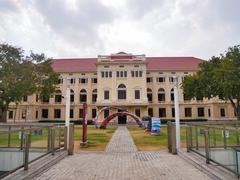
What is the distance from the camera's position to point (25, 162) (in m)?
6.49

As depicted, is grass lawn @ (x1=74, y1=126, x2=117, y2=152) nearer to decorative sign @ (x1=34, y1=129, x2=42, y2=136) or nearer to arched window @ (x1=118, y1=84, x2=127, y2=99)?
decorative sign @ (x1=34, y1=129, x2=42, y2=136)

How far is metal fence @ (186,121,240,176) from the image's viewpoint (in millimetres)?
5535

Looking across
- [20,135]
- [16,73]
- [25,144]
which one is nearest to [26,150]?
[25,144]

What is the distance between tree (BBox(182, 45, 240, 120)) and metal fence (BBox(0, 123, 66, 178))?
24.2 meters

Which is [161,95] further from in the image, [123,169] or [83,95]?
[123,169]

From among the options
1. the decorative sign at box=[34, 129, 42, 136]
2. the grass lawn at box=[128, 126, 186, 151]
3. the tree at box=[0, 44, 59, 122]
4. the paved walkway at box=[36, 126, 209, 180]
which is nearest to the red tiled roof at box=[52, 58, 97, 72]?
the tree at box=[0, 44, 59, 122]

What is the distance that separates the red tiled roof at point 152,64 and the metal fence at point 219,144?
137 ft

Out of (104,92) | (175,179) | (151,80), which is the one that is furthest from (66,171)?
(151,80)

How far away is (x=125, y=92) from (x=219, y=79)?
19819 mm

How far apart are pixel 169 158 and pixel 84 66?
44.9 m

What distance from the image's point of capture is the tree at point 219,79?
27.5 m

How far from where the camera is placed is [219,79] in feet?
94.8

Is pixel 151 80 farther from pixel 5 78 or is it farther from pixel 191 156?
pixel 191 156

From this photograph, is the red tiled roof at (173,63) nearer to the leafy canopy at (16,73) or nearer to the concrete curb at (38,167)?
the leafy canopy at (16,73)
